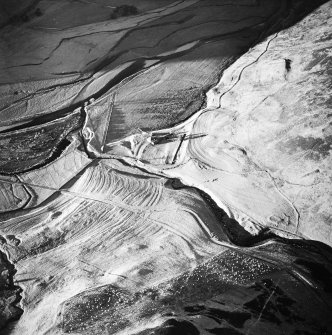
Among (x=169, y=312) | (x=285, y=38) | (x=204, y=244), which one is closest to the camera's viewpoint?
(x=169, y=312)

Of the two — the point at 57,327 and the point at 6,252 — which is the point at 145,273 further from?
the point at 6,252

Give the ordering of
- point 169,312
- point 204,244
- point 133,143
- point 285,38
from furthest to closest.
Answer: point 285,38 < point 133,143 < point 204,244 < point 169,312

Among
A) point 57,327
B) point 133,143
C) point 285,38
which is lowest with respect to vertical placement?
point 57,327

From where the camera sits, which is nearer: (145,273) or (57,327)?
(57,327)

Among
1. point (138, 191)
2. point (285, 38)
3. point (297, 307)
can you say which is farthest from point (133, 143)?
point (285, 38)

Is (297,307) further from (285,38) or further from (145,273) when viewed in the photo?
(285,38)

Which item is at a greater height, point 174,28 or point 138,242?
point 174,28

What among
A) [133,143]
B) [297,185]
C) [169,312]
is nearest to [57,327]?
[169,312]
